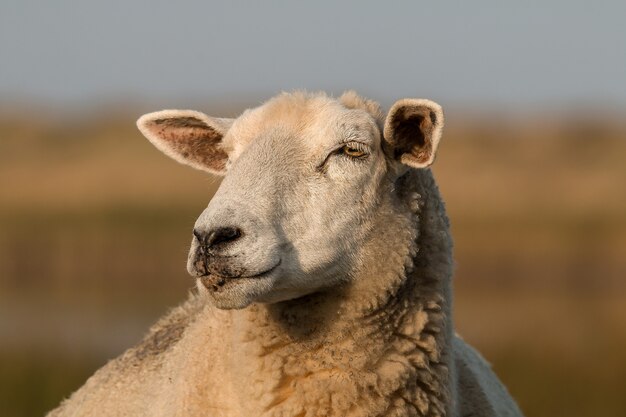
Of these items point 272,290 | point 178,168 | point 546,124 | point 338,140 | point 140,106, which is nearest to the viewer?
point 272,290

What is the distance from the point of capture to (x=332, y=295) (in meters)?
5.81

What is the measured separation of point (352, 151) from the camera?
590cm

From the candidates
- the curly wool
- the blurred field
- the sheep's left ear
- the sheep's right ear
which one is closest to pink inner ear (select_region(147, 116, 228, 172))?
the sheep's right ear

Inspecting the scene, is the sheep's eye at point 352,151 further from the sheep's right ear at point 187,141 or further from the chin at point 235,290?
the sheep's right ear at point 187,141

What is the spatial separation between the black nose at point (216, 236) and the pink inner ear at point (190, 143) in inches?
54.4

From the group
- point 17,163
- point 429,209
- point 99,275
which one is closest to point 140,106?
point 17,163

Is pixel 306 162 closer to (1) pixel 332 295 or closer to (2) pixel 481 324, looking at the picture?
(1) pixel 332 295

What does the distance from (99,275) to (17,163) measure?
2036 cm

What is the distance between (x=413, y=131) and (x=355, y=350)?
1.15 meters

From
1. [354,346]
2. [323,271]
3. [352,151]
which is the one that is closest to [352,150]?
[352,151]

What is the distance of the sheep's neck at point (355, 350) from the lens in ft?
18.6

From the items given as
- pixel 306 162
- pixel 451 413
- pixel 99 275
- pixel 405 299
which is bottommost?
pixel 99 275

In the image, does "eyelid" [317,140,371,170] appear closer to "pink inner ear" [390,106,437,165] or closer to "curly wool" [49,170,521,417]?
"pink inner ear" [390,106,437,165]

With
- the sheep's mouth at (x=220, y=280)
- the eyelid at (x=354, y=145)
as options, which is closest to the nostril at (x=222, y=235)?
the sheep's mouth at (x=220, y=280)
